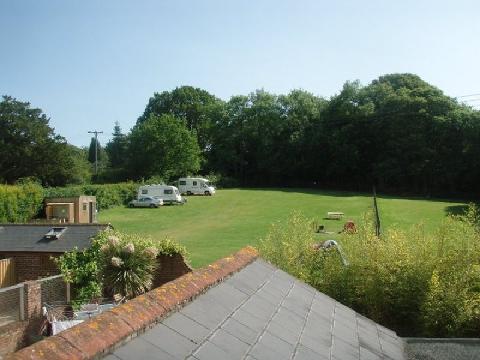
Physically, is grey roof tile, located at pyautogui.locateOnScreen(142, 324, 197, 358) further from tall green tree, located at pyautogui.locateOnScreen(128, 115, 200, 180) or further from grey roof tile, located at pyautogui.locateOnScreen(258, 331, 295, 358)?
tall green tree, located at pyautogui.locateOnScreen(128, 115, 200, 180)

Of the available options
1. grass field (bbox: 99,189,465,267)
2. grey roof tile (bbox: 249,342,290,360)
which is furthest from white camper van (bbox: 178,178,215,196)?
grey roof tile (bbox: 249,342,290,360)

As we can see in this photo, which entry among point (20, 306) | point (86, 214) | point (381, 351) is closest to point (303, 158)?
point (86, 214)

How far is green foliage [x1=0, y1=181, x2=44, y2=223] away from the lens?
36500 mm

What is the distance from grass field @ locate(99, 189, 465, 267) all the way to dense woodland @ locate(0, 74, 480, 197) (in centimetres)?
896

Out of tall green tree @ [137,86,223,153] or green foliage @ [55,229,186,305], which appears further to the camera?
tall green tree @ [137,86,223,153]

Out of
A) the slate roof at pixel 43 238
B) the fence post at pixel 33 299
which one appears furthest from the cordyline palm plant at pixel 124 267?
the slate roof at pixel 43 238

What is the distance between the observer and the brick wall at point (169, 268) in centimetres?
1853

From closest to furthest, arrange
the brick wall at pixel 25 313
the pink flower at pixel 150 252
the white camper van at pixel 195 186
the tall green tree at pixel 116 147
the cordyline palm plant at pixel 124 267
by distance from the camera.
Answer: the brick wall at pixel 25 313 < the cordyline palm plant at pixel 124 267 < the pink flower at pixel 150 252 < the white camper van at pixel 195 186 < the tall green tree at pixel 116 147

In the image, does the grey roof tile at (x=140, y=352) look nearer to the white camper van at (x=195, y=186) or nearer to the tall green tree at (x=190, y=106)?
the white camper van at (x=195, y=186)

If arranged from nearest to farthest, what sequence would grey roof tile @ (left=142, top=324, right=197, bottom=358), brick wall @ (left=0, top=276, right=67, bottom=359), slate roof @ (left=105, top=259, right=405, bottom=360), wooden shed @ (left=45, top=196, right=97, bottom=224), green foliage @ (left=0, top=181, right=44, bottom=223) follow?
grey roof tile @ (left=142, top=324, right=197, bottom=358)
slate roof @ (left=105, top=259, right=405, bottom=360)
brick wall @ (left=0, top=276, right=67, bottom=359)
green foliage @ (left=0, top=181, right=44, bottom=223)
wooden shed @ (left=45, top=196, right=97, bottom=224)

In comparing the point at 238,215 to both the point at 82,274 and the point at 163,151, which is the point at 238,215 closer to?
the point at 163,151

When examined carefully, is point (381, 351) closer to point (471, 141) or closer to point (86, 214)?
point (86, 214)

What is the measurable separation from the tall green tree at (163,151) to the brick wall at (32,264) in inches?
1680

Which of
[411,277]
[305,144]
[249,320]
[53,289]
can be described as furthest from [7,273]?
[305,144]
